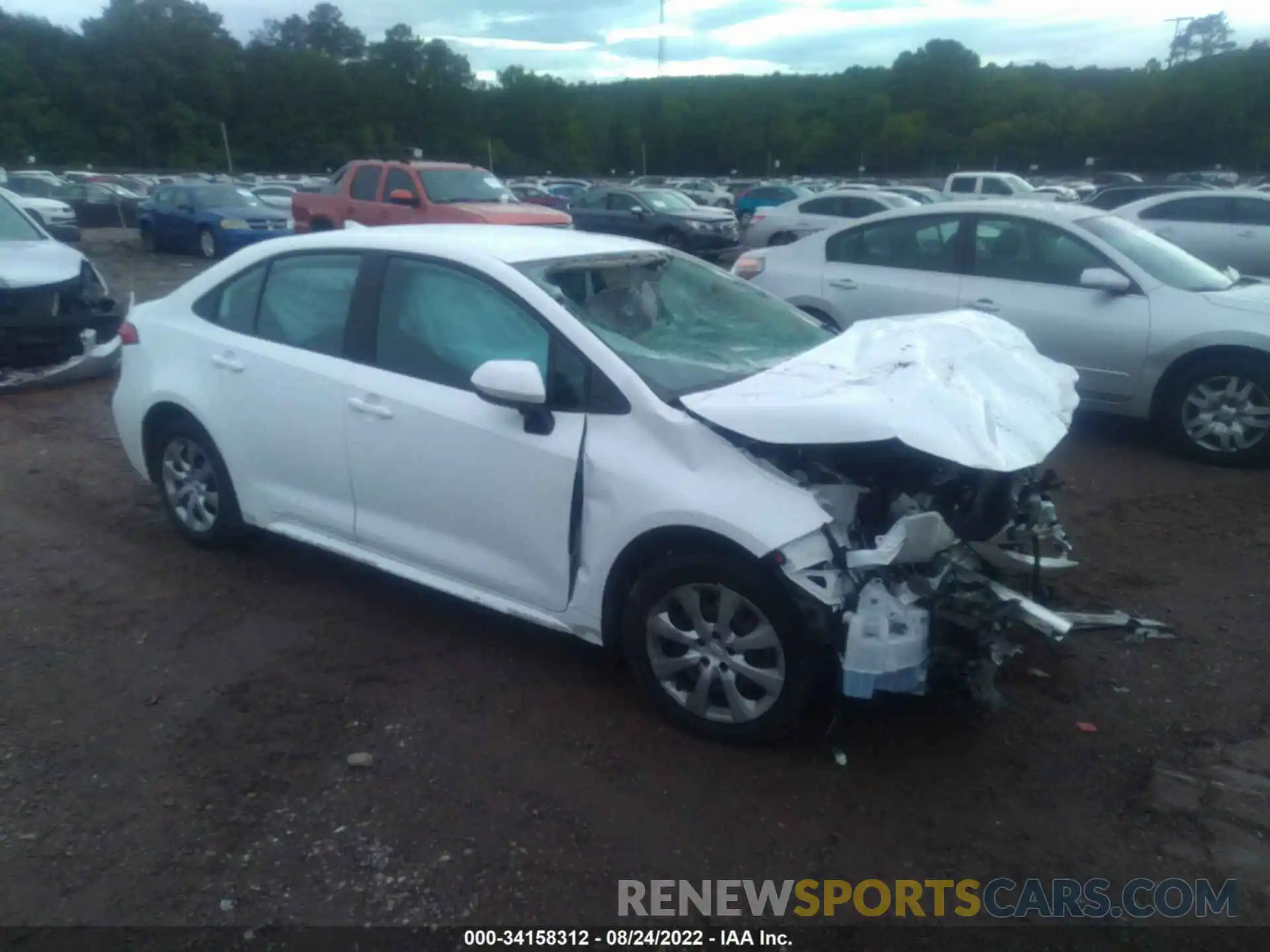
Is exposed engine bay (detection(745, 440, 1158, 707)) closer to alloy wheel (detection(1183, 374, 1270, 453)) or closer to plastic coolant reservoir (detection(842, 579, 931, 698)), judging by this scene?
plastic coolant reservoir (detection(842, 579, 931, 698))

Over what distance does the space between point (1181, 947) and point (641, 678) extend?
1.84m

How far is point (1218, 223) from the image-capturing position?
14.1m

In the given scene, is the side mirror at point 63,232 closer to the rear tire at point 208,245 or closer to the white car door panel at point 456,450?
the rear tire at point 208,245

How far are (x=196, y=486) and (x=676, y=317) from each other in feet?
8.62

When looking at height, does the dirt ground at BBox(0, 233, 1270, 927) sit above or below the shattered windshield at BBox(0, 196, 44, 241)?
below

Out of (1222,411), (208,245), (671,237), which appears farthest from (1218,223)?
(208,245)

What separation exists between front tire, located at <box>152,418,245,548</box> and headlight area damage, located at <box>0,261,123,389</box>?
4529 millimetres

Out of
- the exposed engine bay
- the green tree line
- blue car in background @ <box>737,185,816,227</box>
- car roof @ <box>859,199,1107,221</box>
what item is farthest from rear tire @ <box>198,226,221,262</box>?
the green tree line

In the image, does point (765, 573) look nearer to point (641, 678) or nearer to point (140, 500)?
point (641, 678)

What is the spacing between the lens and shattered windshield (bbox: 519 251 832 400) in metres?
4.02

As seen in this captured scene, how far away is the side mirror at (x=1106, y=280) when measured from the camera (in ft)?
23.1

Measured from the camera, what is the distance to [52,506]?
6.27m

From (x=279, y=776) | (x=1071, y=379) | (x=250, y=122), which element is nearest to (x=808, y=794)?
(x=279, y=776)

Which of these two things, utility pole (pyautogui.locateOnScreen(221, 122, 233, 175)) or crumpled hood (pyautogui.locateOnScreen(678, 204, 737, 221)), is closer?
crumpled hood (pyautogui.locateOnScreen(678, 204, 737, 221))
